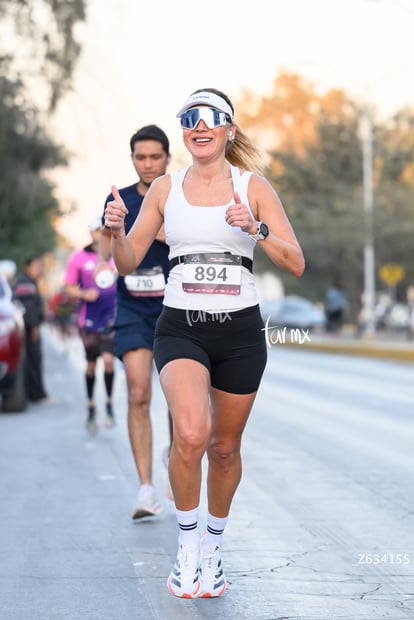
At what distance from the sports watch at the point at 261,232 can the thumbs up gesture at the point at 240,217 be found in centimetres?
6

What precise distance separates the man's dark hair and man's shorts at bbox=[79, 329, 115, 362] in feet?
15.1

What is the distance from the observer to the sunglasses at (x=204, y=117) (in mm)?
5250

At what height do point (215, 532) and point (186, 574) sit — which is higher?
point (215, 532)

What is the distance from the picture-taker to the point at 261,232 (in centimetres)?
502

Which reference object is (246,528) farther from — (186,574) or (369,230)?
(369,230)

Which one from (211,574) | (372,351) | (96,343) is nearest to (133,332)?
(211,574)

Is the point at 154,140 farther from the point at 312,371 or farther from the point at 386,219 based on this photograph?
the point at 386,219

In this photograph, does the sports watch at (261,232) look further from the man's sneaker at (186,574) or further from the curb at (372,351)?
the curb at (372,351)

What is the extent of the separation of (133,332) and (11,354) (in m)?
6.21

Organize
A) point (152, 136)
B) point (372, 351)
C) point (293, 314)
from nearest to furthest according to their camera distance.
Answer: point (152, 136)
point (372, 351)
point (293, 314)

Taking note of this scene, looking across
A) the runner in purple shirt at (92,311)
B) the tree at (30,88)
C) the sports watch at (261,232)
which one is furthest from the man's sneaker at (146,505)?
the tree at (30,88)

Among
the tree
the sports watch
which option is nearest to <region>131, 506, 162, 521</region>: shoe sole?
the sports watch

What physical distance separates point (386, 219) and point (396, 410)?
27.5 metres

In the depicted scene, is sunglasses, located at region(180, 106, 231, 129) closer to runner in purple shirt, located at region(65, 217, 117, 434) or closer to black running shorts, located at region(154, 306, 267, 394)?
black running shorts, located at region(154, 306, 267, 394)
